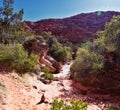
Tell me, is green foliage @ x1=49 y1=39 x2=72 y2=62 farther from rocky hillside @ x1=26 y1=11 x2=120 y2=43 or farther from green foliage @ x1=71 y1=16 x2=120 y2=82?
rocky hillside @ x1=26 y1=11 x2=120 y2=43

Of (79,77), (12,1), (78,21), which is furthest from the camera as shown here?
(78,21)

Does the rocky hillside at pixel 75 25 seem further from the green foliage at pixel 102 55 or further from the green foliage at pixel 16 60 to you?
the green foliage at pixel 102 55

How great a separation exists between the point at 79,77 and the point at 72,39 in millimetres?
60183

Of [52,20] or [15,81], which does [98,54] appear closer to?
[15,81]

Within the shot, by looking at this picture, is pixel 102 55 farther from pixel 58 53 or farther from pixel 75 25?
pixel 75 25

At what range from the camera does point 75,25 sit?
8750 cm

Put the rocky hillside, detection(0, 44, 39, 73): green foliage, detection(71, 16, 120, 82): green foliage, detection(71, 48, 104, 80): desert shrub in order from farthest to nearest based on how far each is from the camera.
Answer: the rocky hillside, detection(0, 44, 39, 73): green foliage, detection(71, 48, 104, 80): desert shrub, detection(71, 16, 120, 82): green foliage

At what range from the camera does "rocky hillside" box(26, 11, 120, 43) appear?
3080 inches

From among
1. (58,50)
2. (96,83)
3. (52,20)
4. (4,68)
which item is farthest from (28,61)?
(52,20)

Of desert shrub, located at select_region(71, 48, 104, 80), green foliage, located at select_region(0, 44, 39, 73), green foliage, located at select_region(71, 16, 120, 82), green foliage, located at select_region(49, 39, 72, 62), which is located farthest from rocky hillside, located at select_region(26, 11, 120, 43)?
green foliage, located at select_region(71, 16, 120, 82)

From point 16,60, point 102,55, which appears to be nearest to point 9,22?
point 16,60

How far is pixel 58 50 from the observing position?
35719 mm

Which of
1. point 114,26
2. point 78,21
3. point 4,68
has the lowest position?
point 4,68

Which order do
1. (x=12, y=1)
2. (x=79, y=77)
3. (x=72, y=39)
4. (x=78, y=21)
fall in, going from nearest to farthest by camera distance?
1. (x=12, y=1)
2. (x=79, y=77)
3. (x=72, y=39)
4. (x=78, y=21)
